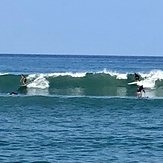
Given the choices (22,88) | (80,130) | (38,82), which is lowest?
(80,130)

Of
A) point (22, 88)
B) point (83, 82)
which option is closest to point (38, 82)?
point (83, 82)

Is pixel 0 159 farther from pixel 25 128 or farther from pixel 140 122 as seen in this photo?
pixel 140 122

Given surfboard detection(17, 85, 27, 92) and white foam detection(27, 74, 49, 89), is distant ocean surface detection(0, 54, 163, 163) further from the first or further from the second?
white foam detection(27, 74, 49, 89)

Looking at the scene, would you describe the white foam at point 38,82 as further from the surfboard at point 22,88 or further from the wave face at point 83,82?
the surfboard at point 22,88

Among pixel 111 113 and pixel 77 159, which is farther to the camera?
pixel 111 113

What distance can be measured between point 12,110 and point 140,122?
5895mm

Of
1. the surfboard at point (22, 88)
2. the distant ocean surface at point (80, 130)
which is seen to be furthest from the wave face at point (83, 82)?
the distant ocean surface at point (80, 130)

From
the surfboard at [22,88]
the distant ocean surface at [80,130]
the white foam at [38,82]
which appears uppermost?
the white foam at [38,82]

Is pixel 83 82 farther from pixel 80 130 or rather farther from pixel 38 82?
pixel 80 130

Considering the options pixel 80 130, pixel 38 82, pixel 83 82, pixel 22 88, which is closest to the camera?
pixel 80 130

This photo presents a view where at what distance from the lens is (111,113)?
948 inches

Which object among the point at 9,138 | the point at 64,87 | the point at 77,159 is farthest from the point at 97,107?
the point at 64,87

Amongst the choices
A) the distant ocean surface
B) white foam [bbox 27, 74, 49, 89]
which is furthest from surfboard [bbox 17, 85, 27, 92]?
the distant ocean surface

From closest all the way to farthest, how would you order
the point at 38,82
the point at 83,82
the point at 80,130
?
the point at 80,130 → the point at 38,82 → the point at 83,82
